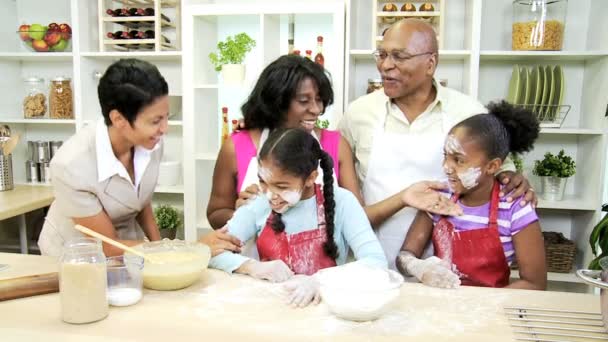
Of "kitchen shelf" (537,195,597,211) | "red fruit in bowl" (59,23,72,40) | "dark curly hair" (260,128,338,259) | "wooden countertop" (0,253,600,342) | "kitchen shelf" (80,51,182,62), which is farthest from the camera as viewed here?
"red fruit in bowl" (59,23,72,40)

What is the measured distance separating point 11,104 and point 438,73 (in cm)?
283

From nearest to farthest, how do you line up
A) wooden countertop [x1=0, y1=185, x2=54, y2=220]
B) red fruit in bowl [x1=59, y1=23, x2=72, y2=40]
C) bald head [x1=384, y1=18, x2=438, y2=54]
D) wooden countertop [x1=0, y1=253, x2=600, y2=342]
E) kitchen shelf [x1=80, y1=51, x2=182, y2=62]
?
wooden countertop [x1=0, y1=253, x2=600, y2=342] → bald head [x1=384, y1=18, x2=438, y2=54] → wooden countertop [x1=0, y1=185, x2=54, y2=220] → kitchen shelf [x1=80, y1=51, x2=182, y2=62] → red fruit in bowl [x1=59, y1=23, x2=72, y2=40]

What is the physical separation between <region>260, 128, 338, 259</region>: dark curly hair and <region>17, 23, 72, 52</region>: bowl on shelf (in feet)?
7.47

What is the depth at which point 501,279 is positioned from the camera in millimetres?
1609

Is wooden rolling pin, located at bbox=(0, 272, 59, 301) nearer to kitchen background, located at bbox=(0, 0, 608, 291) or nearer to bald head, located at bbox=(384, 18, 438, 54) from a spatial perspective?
bald head, located at bbox=(384, 18, 438, 54)

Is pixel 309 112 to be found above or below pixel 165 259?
above

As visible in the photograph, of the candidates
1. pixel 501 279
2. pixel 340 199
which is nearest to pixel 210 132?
pixel 340 199

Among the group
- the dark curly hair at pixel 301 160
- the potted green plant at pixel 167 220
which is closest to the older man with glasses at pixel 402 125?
the dark curly hair at pixel 301 160

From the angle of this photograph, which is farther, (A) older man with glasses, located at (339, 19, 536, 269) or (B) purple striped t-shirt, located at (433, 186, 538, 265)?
(A) older man with glasses, located at (339, 19, 536, 269)

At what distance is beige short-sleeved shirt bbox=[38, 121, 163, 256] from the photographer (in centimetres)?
160

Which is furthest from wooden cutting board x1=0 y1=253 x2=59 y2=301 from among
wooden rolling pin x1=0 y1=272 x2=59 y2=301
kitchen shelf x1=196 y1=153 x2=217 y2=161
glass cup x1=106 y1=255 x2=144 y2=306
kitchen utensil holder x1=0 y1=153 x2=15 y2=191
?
kitchen utensil holder x1=0 y1=153 x2=15 y2=191

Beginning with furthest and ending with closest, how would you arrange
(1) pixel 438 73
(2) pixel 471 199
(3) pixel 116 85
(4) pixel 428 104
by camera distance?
(1) pixel 438 73 → (4) pixel 428 104 → (2) pixel 471 199 → (3) pixel 116 85

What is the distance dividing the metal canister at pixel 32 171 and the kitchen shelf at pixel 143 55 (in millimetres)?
850

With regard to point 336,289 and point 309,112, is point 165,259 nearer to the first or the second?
point 336,289
